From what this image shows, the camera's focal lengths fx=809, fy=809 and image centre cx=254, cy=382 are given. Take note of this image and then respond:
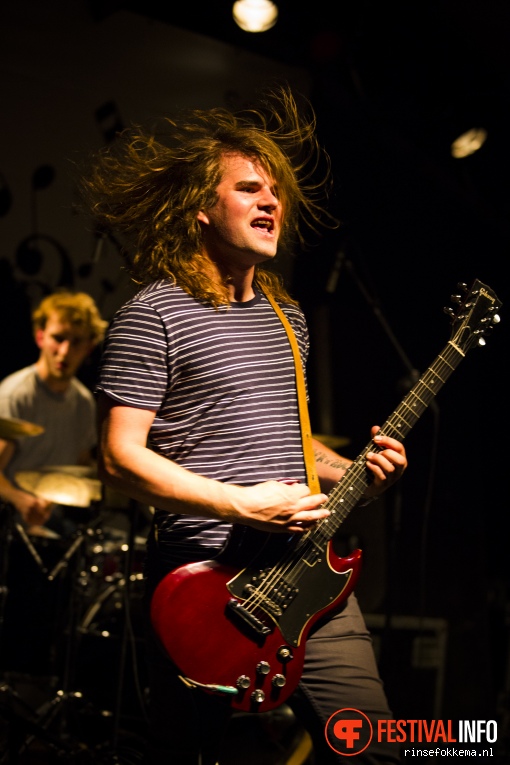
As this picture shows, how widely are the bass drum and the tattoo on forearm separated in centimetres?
194

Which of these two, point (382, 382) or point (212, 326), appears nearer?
point (212, 326)

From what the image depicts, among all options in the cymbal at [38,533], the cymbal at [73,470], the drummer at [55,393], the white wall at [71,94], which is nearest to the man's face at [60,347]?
the drummer at [55,393]

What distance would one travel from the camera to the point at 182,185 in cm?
276

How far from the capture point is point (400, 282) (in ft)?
20.7

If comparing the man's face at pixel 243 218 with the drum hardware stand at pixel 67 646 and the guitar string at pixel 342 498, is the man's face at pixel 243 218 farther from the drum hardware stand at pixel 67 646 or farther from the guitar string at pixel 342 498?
the drum hardware stand at pixel 67 646

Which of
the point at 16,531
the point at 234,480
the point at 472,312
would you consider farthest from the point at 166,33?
the point at 234,480

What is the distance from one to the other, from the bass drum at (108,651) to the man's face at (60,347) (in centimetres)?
146

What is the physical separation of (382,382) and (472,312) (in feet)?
11.4

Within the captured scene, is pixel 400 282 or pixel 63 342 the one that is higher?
pixel 400 282

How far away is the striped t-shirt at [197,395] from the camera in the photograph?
223 cm

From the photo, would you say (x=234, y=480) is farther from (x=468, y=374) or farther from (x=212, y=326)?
(x=468, y=374)

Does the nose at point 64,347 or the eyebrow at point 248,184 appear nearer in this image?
the eyebrow at point 248,184

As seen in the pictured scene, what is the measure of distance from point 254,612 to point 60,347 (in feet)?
11.0

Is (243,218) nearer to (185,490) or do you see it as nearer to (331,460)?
(331,460)
